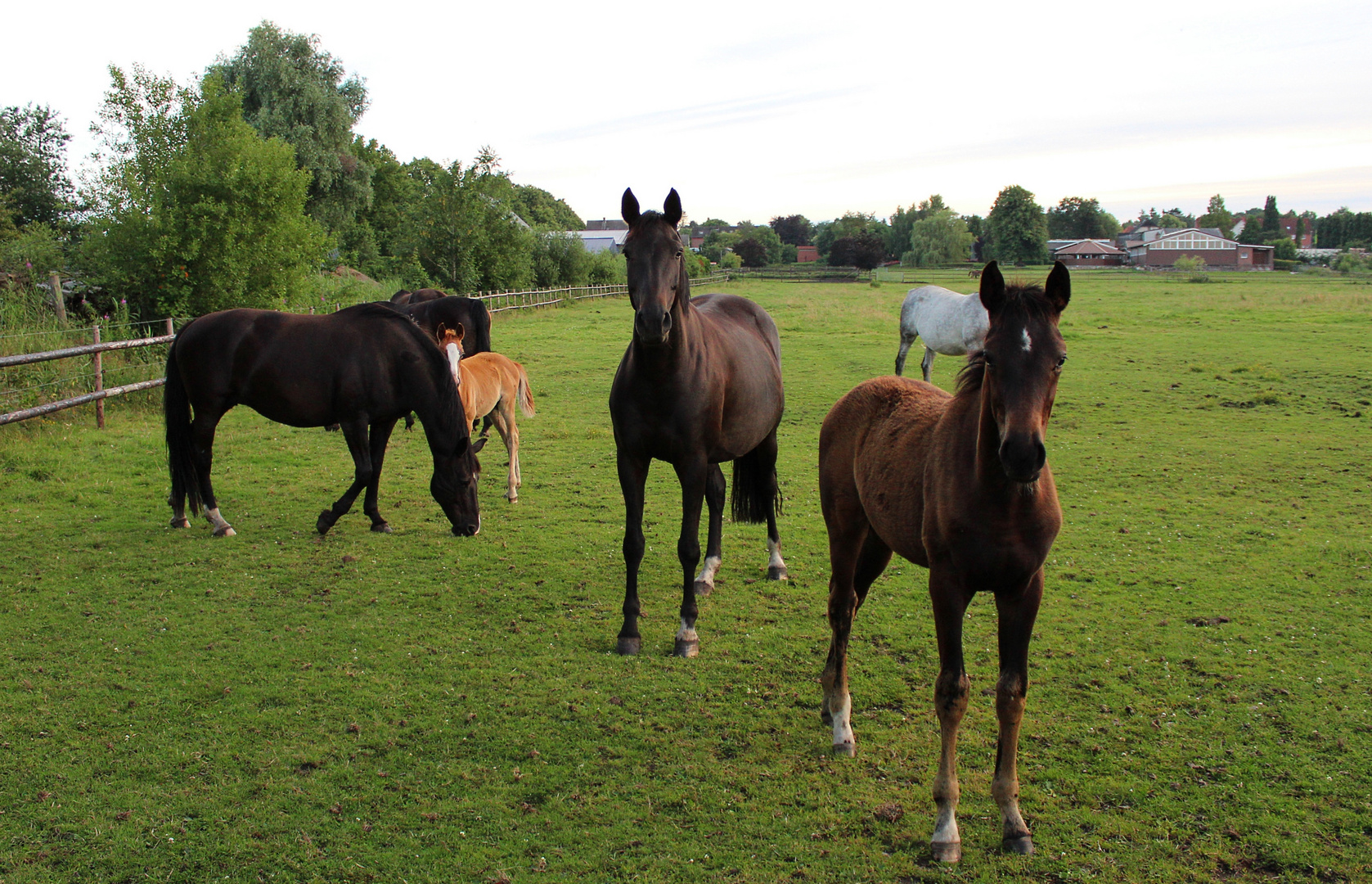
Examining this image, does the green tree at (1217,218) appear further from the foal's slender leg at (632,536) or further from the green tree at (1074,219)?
the foal's slender leg at (632,536)

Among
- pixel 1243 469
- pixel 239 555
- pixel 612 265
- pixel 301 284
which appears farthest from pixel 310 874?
pixel 612 265

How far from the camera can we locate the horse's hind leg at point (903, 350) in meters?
13.8

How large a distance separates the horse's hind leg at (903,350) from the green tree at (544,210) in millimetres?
64206

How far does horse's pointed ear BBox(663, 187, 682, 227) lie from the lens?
171 inches

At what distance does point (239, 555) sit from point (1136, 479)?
814 cm

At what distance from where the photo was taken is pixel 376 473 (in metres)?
7.14

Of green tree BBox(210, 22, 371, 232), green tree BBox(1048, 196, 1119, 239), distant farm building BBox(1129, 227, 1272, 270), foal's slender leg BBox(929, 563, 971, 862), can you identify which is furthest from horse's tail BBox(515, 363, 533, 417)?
green tree BBox(1048, 196, 1119, 239)

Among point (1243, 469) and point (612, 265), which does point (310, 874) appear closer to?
point (1243, 469)

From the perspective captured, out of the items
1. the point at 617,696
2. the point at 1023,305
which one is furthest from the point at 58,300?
the point at 1023,305

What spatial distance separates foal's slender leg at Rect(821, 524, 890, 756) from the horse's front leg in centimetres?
102

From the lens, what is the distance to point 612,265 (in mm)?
50719

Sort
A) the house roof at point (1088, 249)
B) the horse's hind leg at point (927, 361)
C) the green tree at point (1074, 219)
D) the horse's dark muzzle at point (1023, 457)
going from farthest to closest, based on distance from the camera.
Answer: the green tree at point (1074, 219) → the house roof at point (1088, 249) → the horse's hind leg at point (927, 361) → the horse's dark muzzle at point (1023, 457)

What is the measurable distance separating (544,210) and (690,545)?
87.7 meters

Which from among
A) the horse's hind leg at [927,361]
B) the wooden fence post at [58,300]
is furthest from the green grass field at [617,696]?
the horse's hind leg at [927,361]
